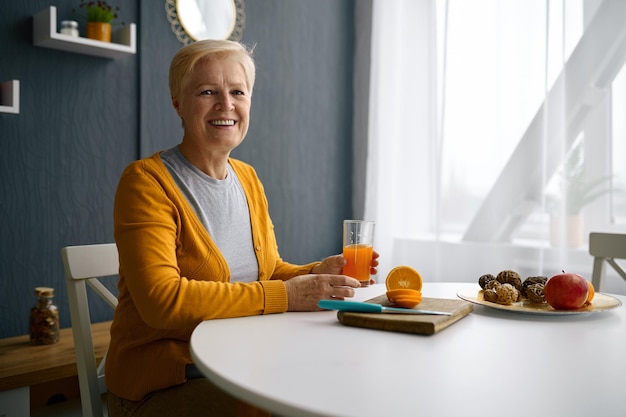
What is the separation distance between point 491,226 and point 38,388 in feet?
7.28

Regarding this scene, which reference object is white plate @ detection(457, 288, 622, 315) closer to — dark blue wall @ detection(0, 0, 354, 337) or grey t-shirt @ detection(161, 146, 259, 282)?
grey t-shirt @ detection(161, 146, 259, 282)

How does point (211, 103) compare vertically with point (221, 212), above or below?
above

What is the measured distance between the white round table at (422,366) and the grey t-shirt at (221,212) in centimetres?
27

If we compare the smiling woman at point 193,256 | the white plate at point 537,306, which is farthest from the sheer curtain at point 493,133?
the smiling woman at point 193,256

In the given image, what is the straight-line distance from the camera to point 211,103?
58.6 inches

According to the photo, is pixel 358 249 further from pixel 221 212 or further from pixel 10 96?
pixel 10 96

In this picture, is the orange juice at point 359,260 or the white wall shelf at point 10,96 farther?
the white wall shelf at point 10,96

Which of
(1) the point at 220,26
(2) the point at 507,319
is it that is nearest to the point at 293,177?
(1) the point at 220,26

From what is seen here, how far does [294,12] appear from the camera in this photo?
3402 millimetres

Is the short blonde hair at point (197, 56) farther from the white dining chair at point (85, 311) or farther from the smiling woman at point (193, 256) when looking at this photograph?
the white dining chair at point (85, 311)

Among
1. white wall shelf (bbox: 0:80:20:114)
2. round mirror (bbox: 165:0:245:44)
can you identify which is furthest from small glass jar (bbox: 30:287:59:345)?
round mirror (bbox: 165:0:245:44)

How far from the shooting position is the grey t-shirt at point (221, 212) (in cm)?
140

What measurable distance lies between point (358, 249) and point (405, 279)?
13 centimetres

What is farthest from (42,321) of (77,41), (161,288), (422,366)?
(422,366)
